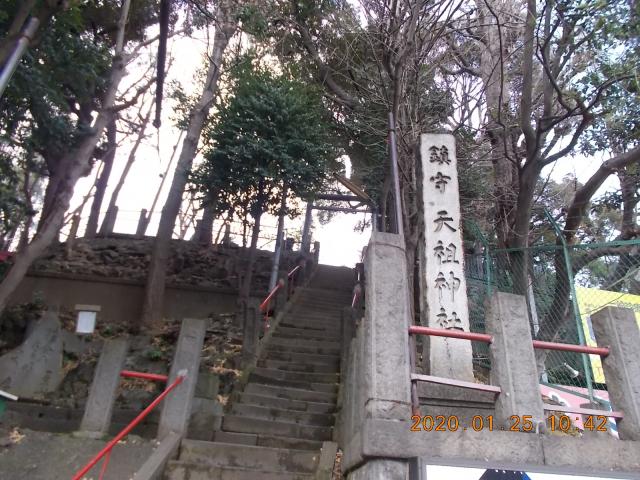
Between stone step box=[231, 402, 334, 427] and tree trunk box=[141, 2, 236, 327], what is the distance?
219 inches

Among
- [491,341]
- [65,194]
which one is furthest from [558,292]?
[65,194]

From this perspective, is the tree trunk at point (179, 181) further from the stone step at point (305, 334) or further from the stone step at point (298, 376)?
the stone step at point (298, 376)

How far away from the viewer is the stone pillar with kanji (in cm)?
570

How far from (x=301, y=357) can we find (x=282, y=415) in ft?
6.56

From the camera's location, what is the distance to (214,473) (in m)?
5.27

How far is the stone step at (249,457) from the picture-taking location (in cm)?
556

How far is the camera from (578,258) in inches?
310

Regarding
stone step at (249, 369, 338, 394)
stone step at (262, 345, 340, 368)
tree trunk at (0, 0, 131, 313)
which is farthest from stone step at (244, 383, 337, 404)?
tree trunk at (0, 0, 131, 313)

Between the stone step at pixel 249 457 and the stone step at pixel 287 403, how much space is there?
137 centimetres

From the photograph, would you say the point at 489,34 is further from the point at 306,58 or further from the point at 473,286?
the point at 473,286

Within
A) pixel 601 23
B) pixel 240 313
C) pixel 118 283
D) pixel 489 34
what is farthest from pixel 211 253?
pixel 601 23

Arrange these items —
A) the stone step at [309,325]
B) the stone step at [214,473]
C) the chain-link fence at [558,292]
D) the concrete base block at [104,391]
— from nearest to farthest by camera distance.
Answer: the stone step at [214,473], the concrete base block at [104,391], the chain-link fence at [558,292], the stone step at [309,325]

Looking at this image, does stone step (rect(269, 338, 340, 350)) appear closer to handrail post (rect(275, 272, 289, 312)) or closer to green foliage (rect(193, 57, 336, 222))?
handrail post (rect(275, 272, 289, 312))

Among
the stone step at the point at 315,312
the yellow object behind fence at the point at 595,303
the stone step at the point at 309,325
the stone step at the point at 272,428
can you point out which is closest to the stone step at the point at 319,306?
the stone step at the point at 315,312
